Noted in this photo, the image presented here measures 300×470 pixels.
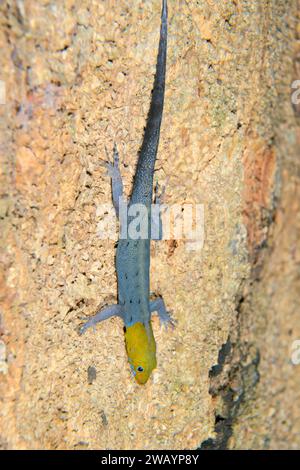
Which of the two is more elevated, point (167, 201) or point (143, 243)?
point (167, 201)

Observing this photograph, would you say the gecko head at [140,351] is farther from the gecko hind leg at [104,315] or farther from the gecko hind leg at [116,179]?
the gecko hind leg at [116,179]

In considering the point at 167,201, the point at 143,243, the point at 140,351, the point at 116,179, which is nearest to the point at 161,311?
the point at 140,351

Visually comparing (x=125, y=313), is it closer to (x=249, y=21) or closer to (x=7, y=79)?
(x=7, y=79)

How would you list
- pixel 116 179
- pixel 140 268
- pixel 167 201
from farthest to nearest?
1. pixel 167 201
2. pixel 140 268
3. pixel 116 179

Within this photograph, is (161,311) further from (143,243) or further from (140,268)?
(143,243)

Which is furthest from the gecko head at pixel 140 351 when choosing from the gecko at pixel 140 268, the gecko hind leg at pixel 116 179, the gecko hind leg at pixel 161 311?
the gecko hind leg at pixel 116 179

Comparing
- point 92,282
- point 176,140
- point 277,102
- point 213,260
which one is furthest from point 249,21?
point 92,282
